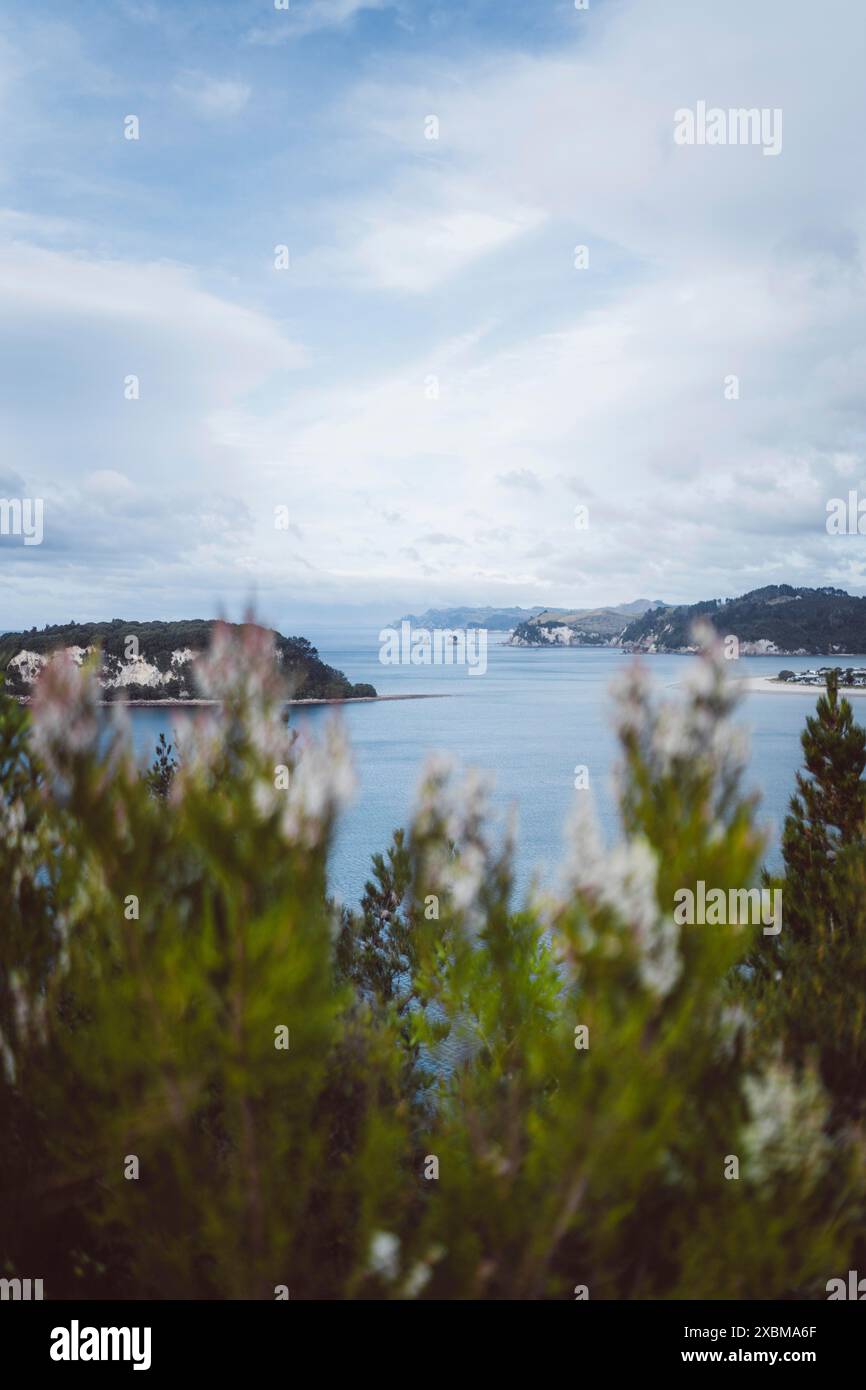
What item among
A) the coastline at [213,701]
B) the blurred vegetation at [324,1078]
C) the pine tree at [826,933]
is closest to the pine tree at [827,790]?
the pine tree at [826,933]

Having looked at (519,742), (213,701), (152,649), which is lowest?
(519,742)

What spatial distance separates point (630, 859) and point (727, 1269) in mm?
1549

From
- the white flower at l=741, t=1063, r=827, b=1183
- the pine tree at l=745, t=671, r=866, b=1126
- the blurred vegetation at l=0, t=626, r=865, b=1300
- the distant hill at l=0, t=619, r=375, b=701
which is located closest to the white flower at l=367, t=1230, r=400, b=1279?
the blurred vegetation at l=0, t=626, r=865, b=1300

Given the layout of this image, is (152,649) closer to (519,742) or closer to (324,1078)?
(519,742)

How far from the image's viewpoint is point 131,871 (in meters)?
3.33

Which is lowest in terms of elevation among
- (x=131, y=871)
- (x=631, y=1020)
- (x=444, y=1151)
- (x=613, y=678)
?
(x=444, y=1151)

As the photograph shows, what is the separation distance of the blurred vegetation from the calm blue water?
0.40 m

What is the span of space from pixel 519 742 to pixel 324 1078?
184 feet

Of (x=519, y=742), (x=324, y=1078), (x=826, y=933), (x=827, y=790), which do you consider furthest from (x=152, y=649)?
(x=324, y=1078)

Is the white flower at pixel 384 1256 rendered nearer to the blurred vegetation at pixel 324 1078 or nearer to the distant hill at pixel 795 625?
the blurred vegetation at pixel 324 1078

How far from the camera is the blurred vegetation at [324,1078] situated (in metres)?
2.91

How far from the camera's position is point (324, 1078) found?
4402mm
